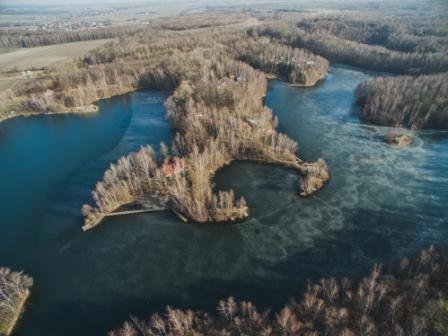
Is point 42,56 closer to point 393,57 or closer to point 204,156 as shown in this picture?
point 204,156

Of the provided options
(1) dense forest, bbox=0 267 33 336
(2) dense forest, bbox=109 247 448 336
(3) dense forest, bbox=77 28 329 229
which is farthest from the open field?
(2) dense forest, bbox=109 247 448 336

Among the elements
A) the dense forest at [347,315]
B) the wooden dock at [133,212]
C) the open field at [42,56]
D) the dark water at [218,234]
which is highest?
the dense forest at [347,315]

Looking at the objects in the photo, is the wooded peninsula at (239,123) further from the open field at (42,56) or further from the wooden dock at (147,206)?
the open field at (42,56)

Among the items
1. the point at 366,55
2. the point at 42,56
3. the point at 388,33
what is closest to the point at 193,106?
the point at 366,55

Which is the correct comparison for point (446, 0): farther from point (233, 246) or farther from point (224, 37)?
point (233, 246)

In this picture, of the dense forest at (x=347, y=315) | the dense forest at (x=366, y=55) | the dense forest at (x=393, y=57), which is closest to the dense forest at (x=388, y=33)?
the dense forest at (x=393, y=57)

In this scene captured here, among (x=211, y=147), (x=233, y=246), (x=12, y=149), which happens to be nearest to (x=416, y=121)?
(x=211, y=147)
